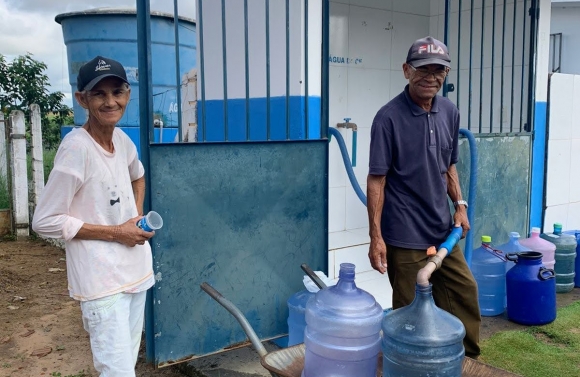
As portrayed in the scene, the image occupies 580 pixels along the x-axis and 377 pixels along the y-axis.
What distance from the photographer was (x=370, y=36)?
5676mm

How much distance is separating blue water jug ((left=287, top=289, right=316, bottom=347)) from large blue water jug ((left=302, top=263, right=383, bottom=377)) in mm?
1412

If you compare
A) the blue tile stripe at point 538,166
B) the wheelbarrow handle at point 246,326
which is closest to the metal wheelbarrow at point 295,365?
the wheelbarrow handle at point 246,326

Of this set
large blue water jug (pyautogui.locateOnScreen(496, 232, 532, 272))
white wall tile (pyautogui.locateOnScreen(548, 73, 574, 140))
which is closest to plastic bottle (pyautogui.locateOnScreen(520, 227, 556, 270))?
large blue water jug (pyautogui.locateOnScreen(496, 232, 532, 272))

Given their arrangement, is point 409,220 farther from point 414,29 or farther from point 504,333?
point 414,29

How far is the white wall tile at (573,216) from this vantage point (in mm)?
6246

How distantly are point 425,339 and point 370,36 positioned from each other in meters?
4.34

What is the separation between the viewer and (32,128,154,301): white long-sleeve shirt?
210 centimetres

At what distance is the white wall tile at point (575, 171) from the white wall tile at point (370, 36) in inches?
86.9

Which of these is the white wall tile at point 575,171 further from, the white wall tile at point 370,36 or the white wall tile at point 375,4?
the white wall tile at point 375,4

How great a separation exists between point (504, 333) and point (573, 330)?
21.0 inches

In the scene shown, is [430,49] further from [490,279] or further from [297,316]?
[490,279]

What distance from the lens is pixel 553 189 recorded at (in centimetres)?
595

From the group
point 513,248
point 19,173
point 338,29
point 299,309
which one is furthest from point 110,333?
point 19,173

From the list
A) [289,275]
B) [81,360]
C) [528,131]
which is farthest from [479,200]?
[81,360]
